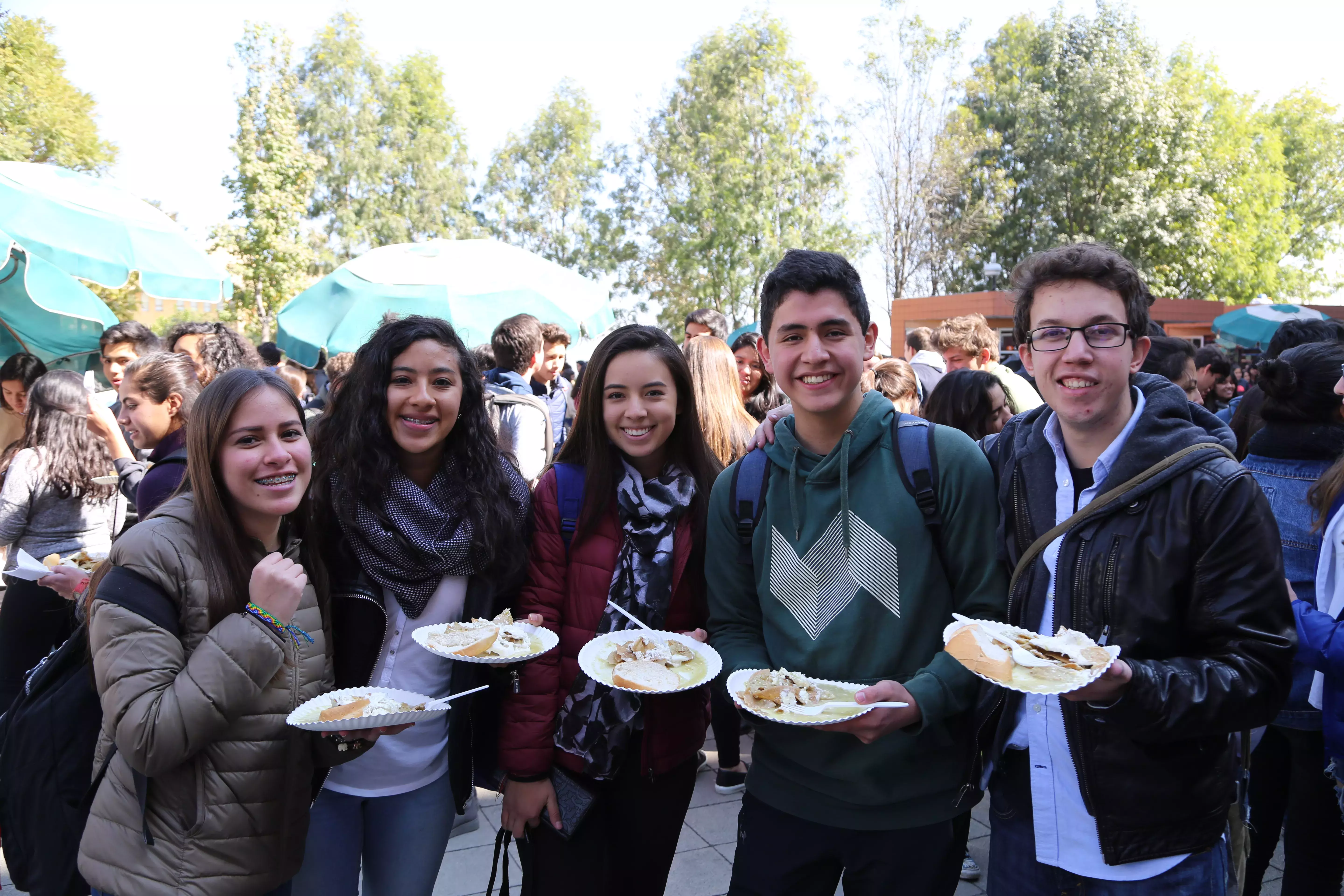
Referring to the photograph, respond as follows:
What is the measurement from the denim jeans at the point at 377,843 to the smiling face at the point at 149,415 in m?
2.06

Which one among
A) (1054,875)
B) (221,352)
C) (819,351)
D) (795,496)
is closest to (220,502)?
(795,496)

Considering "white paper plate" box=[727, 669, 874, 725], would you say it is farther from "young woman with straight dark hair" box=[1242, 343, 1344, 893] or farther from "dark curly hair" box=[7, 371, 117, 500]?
"dark curly hair" box=[7, 371, 117, 500]

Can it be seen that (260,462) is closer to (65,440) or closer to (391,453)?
(391,453)

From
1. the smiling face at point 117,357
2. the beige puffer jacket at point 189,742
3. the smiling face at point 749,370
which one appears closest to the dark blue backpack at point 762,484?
the beige puffer jacket at point 189,742

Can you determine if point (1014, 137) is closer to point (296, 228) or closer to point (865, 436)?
point (296, 228)

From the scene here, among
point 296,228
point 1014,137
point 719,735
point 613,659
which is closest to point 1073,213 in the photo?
point 1014,137

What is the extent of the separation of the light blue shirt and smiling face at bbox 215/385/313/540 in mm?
1973

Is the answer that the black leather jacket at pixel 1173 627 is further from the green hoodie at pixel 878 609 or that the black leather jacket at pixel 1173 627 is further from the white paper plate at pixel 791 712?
the white paper plate at pixel 791 712

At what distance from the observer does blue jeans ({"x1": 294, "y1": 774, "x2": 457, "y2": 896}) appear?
237 cm

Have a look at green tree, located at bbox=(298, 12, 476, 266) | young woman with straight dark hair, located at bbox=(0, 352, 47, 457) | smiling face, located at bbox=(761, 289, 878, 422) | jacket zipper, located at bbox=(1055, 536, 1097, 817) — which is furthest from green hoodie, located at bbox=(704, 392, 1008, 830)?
green tree, located at bbox=(298, 12, 476, 266)

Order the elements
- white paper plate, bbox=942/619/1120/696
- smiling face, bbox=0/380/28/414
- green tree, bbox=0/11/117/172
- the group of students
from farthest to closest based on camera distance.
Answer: green tree, bbox=0/11/117/172, smiling face, bbox=0/380/28/414, the group of students, white paper plate, bbox=942/619/1120/696

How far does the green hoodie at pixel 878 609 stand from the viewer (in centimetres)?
207

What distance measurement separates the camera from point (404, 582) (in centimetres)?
244

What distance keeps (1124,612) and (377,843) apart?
2.18m
